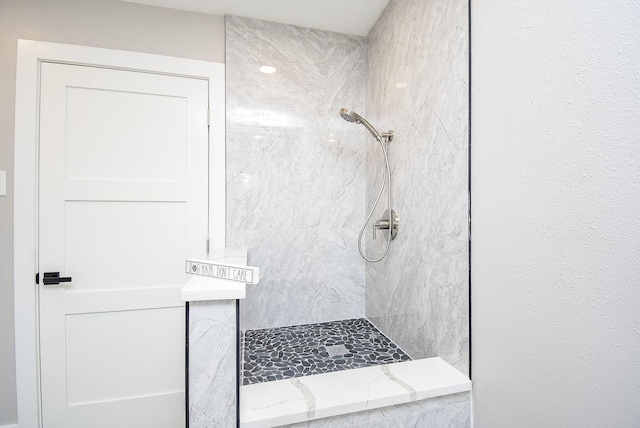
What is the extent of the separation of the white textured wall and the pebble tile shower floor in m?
0.50

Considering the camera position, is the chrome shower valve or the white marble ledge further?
the chrome shower valve

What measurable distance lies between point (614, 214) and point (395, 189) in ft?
3.06

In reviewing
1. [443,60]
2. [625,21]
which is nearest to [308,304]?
[443,60]

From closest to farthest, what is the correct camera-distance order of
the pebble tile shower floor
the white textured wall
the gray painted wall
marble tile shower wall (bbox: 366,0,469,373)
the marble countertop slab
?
the white textured wall
the marble countertop slab
marble tile shower wall (bbox: 366,0,469,373)
the pebble tile shower floor
the gray painted wall

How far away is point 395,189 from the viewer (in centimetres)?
147

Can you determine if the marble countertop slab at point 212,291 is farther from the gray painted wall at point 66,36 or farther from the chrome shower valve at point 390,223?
the gray painted wall at point 66,36

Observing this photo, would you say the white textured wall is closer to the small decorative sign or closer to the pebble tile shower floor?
the pebble tile shower floor

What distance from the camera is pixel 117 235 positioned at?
1.53 meters

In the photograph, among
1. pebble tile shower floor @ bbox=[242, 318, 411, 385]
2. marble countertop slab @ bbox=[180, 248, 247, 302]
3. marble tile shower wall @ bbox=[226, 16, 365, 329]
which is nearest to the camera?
marble countertop slab @ bbox=[180, 248, 247, 302]

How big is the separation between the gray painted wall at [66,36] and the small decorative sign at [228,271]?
130 cm

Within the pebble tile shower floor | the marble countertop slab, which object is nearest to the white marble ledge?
the pebble tile shower floor

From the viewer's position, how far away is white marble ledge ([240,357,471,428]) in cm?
82

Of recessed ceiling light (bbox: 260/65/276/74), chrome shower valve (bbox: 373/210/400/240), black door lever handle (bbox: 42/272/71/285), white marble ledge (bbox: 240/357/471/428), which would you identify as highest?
recessed ceiling light (bbox: 260/65/276/74)

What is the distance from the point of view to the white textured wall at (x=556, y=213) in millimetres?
562
